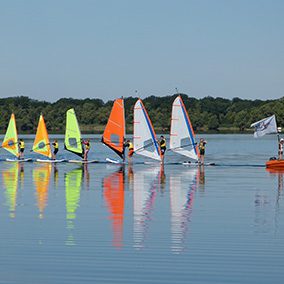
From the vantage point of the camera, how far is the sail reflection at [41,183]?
25.6 metres

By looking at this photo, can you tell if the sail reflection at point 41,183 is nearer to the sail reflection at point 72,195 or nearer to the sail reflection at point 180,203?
the sail reflection at point 72,195

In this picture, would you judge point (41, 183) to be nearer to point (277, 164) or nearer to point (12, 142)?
point (277, 164)

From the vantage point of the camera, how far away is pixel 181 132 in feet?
168

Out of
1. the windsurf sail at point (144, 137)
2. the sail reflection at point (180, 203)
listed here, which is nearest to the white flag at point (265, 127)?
the windsurf sail at point (144, 137)

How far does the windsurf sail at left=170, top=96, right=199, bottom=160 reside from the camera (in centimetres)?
5044

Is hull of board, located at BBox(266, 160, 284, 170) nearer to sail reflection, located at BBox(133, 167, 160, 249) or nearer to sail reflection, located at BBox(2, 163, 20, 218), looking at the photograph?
sail reflection, located at BBox(133, 167, 160, 249)

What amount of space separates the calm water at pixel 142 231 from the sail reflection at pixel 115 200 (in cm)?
3

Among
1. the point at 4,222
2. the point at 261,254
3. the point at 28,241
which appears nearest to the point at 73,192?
the point at 4,222

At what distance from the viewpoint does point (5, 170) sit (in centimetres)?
4478

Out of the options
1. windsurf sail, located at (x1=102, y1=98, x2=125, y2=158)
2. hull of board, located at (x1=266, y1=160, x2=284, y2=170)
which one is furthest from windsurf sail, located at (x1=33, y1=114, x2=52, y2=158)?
hull of board, located at (x1=266, y1=160, x2=284, y2=170)

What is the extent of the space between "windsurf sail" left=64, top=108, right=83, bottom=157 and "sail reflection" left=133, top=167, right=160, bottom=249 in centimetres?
1123

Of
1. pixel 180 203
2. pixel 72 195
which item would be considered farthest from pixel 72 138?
pixel 180 203

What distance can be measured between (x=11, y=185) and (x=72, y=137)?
22694 millimetres

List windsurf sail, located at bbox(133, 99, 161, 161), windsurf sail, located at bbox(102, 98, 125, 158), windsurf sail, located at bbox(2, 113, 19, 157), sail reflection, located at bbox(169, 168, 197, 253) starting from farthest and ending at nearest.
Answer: windsurf sail, located at bbox(2, 113, 19, 157)
windsurf sail, located at bbox(102, 98, 125, 158)
windsurf sail, located at bbox(133, 99, 161, 161)
sail reflection, located at bbox(169, 168, 197, 253)
